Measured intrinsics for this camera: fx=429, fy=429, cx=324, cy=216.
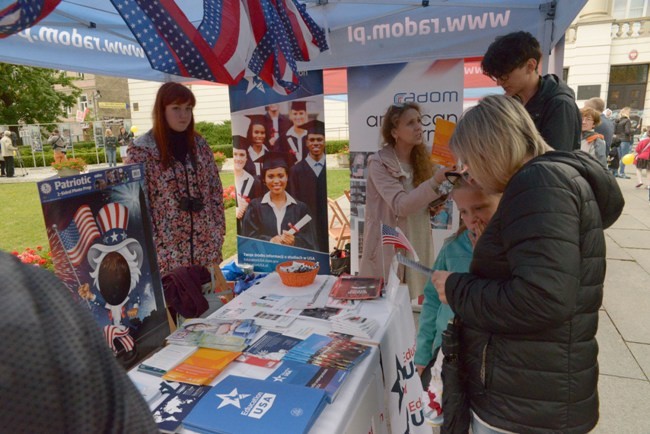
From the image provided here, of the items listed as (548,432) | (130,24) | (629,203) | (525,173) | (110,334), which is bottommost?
(629,203)

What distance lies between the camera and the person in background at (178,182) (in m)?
2.51

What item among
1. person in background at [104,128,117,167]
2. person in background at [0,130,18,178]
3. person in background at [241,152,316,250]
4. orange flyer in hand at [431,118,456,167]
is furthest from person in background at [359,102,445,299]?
person in background at [104,128,117,167]

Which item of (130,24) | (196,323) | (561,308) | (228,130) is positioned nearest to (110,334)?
(196,323)

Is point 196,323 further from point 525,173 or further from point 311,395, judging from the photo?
point 525,173

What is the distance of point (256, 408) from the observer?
1.14 m

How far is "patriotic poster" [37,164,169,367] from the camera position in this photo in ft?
4.44

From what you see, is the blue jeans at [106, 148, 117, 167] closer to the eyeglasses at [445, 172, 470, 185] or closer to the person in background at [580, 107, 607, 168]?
the person in background at [580, 107, 607, 168]

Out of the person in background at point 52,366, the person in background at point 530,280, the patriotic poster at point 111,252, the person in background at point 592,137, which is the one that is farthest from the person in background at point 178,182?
the person in background at point 592,137

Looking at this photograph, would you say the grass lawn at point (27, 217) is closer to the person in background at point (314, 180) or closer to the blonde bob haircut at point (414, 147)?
the person in background at point (314, 180)

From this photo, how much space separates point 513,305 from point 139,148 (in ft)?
7.10

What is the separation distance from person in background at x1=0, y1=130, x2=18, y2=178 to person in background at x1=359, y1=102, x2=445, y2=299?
16789 mm

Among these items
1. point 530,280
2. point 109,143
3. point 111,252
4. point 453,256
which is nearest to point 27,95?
point 109,143

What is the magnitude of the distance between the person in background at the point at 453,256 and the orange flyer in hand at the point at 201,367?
2.24 ft

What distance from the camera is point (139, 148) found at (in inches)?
96.4
